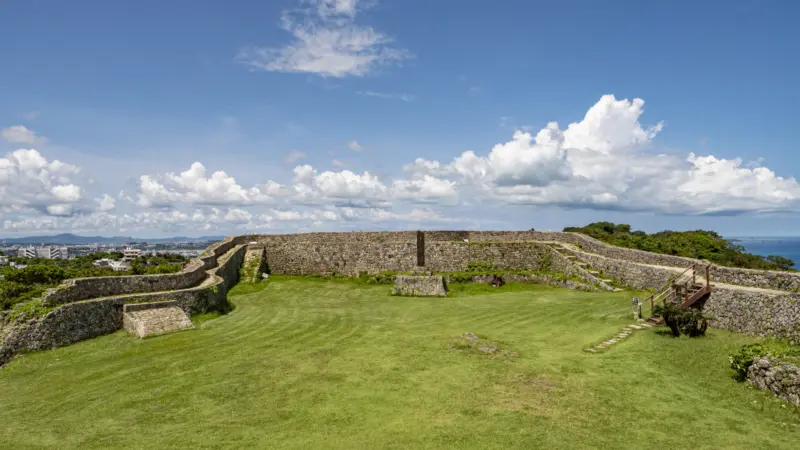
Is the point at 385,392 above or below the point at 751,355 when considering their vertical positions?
below

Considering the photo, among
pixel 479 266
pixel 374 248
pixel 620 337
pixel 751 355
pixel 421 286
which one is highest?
pixel 374 248

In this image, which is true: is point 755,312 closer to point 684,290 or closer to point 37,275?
point 684,290

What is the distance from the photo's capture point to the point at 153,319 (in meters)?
17.0

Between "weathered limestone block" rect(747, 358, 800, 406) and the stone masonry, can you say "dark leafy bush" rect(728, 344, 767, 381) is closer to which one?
"weathered limestone block" rect(747, 358, 800, 406)

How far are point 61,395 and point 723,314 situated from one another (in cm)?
2112

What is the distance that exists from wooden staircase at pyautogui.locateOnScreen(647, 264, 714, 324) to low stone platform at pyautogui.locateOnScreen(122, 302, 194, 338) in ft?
60.0

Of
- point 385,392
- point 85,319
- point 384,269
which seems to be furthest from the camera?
point 384,269

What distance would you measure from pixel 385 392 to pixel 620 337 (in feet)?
30.6

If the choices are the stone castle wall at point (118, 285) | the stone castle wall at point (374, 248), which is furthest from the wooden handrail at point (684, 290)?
the stone castle wall at point (118, 285)

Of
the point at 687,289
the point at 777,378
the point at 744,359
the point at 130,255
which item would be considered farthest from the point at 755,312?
the point at 130,255

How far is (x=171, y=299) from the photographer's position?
18.8 m

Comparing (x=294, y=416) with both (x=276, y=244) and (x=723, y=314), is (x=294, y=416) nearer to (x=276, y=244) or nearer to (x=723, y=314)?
(x=723, y=314)

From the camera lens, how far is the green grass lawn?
29.1 ft

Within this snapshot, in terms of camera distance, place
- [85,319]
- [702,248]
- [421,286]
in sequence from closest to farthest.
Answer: [85,319] < [421,286] < [702,248]
